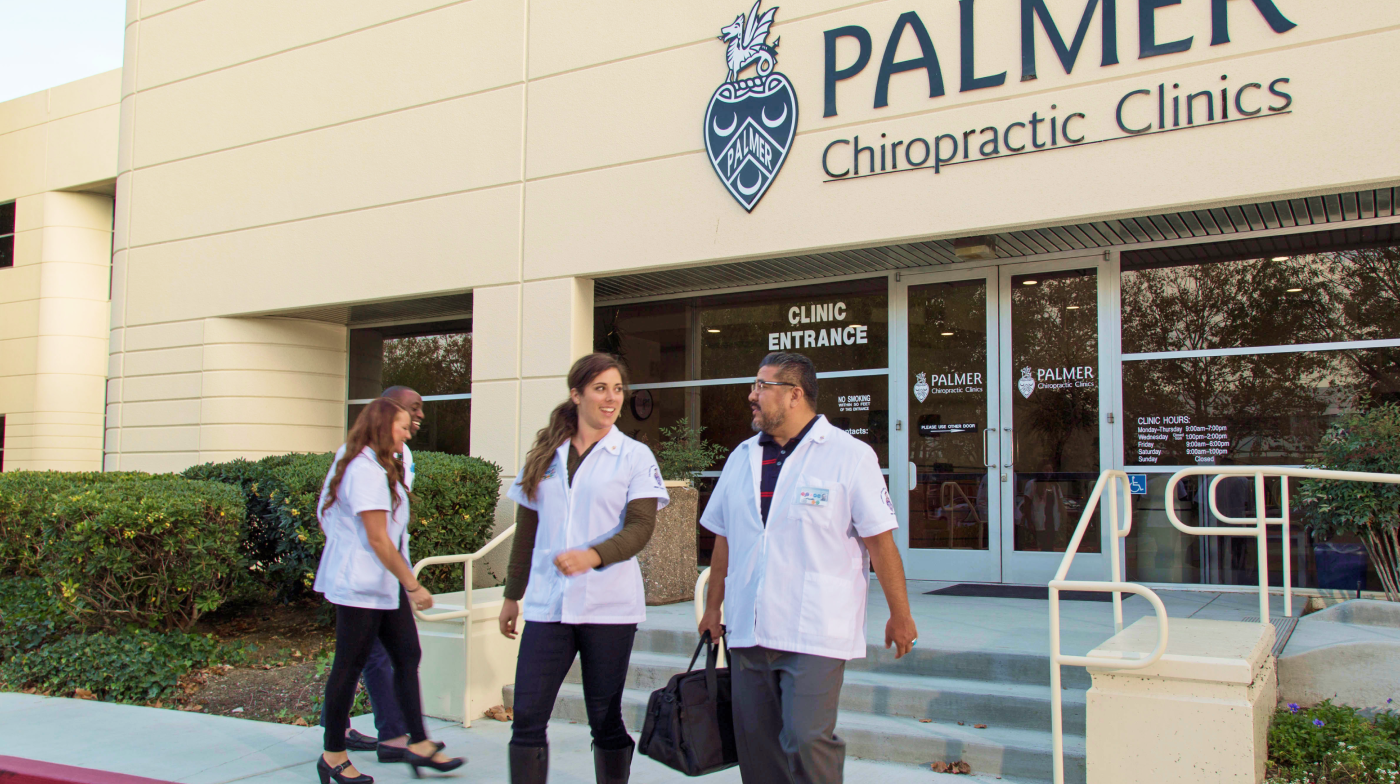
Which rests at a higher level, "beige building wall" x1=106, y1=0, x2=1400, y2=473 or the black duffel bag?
"beige building wall" x1=106, y1=0, x2=1400, y2=473

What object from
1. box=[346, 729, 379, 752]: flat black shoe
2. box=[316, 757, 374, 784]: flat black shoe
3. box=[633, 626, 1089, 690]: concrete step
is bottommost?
box=[346, 729, 379, 752]: flat black shoe

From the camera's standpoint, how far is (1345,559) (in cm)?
764

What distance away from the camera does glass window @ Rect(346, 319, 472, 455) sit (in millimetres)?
12562

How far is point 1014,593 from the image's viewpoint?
332 inches

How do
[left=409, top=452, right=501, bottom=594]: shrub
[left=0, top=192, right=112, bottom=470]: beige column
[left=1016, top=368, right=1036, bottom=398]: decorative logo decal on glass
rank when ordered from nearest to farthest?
[left=409, top=452, right=501, bottom=594]: shrub < [left=1016, top=368, right=1036, bottom=398]: decorative logo decal on glass < [left=0, top=192, right=112, bottom=470]: beige column

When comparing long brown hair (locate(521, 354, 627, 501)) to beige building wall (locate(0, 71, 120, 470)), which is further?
beige building wall (locate(0, 71, 120, 470))

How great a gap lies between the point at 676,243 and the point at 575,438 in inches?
220

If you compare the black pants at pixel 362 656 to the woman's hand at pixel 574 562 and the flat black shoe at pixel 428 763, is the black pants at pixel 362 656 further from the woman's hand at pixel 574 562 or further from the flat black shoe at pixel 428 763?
the woman's hand at pixel 574 562

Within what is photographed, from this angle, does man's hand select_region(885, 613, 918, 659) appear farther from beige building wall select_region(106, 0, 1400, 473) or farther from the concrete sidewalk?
beige building wall select_region(106, 0, 1400, 473)

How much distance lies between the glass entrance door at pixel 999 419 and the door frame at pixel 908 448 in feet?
0.03

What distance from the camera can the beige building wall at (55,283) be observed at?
17953 mm

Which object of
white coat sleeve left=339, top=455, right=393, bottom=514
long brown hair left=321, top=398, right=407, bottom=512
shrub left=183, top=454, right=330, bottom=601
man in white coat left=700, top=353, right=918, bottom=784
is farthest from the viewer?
shrub left=183, top=454, right=330, bottom=601

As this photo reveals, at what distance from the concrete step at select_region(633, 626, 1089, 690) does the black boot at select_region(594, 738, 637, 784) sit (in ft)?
6.12

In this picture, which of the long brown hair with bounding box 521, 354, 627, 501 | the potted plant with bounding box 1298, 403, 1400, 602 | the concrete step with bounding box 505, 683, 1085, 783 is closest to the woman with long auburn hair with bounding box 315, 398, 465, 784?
the long brown hair with bounding box 521, 354, 627, 501
